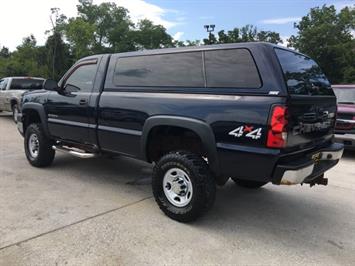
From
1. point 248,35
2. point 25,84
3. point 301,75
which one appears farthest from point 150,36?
point 301,75

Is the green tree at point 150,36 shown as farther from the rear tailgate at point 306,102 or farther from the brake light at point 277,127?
the brake light at point 277,127

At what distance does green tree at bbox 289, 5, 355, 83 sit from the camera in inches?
1210

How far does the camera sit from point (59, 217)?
4.36 metres

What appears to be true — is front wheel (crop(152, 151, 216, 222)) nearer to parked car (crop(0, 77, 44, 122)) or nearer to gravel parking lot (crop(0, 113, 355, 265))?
gravel parking lot (crop(0, 113, 355, 265))

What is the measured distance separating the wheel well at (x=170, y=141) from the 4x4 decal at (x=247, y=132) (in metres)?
0.75

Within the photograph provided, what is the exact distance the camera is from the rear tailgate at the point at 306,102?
12.4 feet

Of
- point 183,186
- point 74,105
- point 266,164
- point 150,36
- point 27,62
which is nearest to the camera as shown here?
point 266,164

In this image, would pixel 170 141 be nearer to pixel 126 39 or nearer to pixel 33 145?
pixel 33 145

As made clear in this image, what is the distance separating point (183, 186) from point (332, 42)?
3247 cm

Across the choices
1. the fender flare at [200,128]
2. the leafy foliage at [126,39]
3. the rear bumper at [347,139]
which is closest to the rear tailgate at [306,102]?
the fender flare at [200,128]

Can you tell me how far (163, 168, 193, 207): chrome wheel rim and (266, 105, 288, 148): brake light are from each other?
3.74 ft

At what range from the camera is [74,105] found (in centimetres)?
567

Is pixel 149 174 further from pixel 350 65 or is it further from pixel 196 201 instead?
pixel 350 65

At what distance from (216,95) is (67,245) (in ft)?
7.04
